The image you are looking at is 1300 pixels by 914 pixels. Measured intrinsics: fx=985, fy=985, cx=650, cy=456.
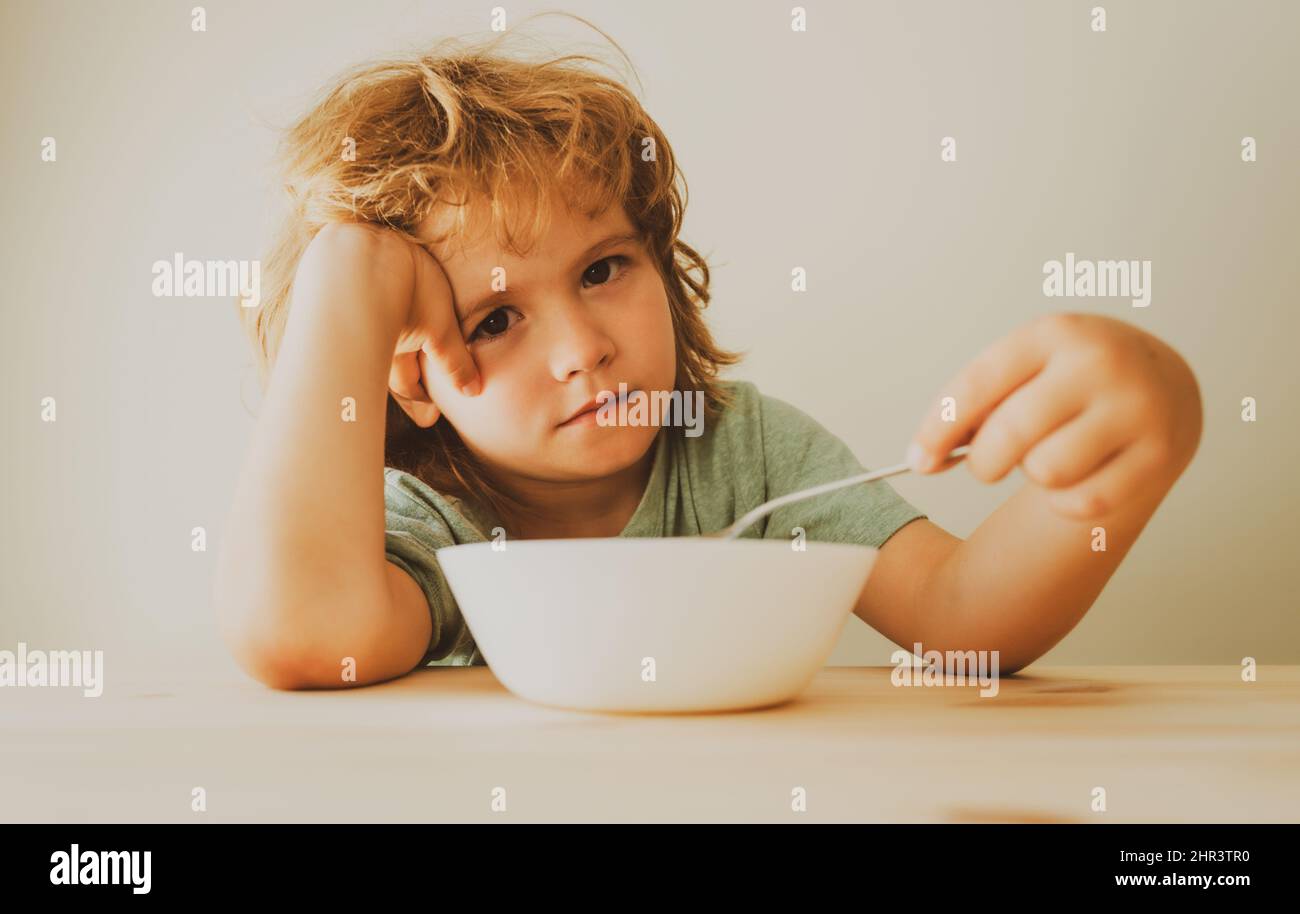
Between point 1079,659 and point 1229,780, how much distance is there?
107cm

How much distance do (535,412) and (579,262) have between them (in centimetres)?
13

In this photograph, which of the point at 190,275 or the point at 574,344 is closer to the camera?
the point at 574,344

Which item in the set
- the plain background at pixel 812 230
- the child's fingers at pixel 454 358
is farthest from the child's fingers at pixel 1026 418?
the plain background at pixel 812 230

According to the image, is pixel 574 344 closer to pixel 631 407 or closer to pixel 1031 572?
pixel 631 407

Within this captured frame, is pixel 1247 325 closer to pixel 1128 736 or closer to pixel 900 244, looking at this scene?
pixel 900 244

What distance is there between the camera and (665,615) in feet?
1.40

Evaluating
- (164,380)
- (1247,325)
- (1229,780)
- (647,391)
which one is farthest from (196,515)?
(1247,325)

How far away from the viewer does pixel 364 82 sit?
995 mm

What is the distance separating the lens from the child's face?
2.57ft

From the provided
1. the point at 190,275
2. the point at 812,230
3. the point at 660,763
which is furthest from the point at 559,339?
the point at 190,275

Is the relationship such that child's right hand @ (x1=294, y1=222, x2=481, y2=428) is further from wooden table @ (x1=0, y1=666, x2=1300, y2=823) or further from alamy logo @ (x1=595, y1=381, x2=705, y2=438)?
wooden table @ (x1=0, y1=666, x2=1300, y2=823)

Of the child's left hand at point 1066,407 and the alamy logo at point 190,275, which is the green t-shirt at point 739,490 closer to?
the child's left hand at point 1066,407

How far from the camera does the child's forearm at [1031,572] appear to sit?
0.60 metres
